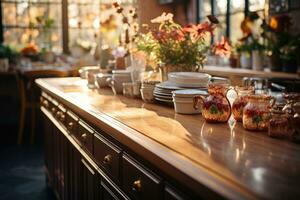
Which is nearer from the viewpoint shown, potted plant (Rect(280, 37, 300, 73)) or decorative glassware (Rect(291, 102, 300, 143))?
decorative glassware (Rect(291, 102, 300, 143))

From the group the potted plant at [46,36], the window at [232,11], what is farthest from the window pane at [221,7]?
the potted plant at [46,36]

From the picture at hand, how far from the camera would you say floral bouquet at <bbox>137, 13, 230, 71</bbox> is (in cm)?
229

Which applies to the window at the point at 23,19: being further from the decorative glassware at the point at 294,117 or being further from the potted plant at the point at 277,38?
the decorative glassware at the point at 294,117

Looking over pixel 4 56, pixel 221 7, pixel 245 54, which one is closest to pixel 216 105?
pixel 245 54

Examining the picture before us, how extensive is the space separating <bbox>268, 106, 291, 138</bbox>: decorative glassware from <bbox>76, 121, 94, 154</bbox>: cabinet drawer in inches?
35.0

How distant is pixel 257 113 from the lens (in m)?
1.41

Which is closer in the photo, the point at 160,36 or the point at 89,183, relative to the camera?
the point at 89,183

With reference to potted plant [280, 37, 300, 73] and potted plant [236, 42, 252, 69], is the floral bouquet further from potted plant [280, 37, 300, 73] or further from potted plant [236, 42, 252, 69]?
potted plant [236, 42, 252, 69]

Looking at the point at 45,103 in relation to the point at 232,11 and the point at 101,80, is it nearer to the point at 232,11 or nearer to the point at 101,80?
the point at 101,80

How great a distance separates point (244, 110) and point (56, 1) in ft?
21.1

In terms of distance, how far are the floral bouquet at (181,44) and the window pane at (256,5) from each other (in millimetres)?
3571

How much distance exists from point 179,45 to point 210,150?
1.23 meters

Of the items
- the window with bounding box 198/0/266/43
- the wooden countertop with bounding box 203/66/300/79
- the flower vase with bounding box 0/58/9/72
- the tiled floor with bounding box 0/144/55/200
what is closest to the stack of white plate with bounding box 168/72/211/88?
the tiled floor with bounding box 0/144/55/200

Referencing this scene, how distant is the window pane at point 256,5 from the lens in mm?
5667
